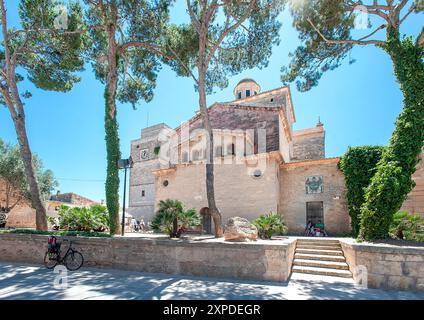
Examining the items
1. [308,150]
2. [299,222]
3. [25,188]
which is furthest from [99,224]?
[308,150]

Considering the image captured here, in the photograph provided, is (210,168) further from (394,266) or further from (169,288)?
(394,266)

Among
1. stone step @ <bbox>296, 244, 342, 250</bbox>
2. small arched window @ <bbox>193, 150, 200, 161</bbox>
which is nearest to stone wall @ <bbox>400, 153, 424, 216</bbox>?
stone step @ <bbox>296, 244, 342, 250</bbox>

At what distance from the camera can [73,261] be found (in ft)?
24.5

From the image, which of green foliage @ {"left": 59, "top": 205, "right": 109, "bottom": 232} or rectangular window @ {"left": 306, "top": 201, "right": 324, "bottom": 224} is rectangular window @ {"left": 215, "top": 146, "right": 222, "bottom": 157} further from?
green foliage @ {"left": 59, "top": 205, "right": 109, "bottom": 232}

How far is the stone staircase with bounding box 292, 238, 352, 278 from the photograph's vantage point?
7240 mm

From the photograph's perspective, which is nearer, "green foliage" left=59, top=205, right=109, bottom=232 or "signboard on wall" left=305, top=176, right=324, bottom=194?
"green foliage" left=59, top=205, right=109, bottom=232

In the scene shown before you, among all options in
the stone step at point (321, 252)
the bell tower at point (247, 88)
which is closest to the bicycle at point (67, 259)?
the stone step at point (321, 252)

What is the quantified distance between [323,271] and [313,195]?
794cm

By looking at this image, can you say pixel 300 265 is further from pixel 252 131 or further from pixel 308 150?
pixel 308 150

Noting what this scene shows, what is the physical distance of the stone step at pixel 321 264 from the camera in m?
7.38

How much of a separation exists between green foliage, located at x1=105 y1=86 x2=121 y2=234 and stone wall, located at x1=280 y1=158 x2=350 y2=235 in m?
10.0

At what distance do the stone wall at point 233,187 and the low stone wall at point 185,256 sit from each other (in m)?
6.72

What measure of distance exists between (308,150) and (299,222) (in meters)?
11.0

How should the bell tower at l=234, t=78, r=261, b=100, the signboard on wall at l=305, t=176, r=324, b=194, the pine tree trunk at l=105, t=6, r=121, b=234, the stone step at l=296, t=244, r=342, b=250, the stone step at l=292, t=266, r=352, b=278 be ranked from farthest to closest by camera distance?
1. the bell tower at l=234, t=78, r=261, b=100
2. the signboard on wall at l=305, t=176, r=324, b=194
3. the pine tree trunk at l=105, t=6, r=121, b=234
4. the stone step at l=296, t=244, r=342, b=250
5. the stone step at l=292, t=266, r=352, b=278
